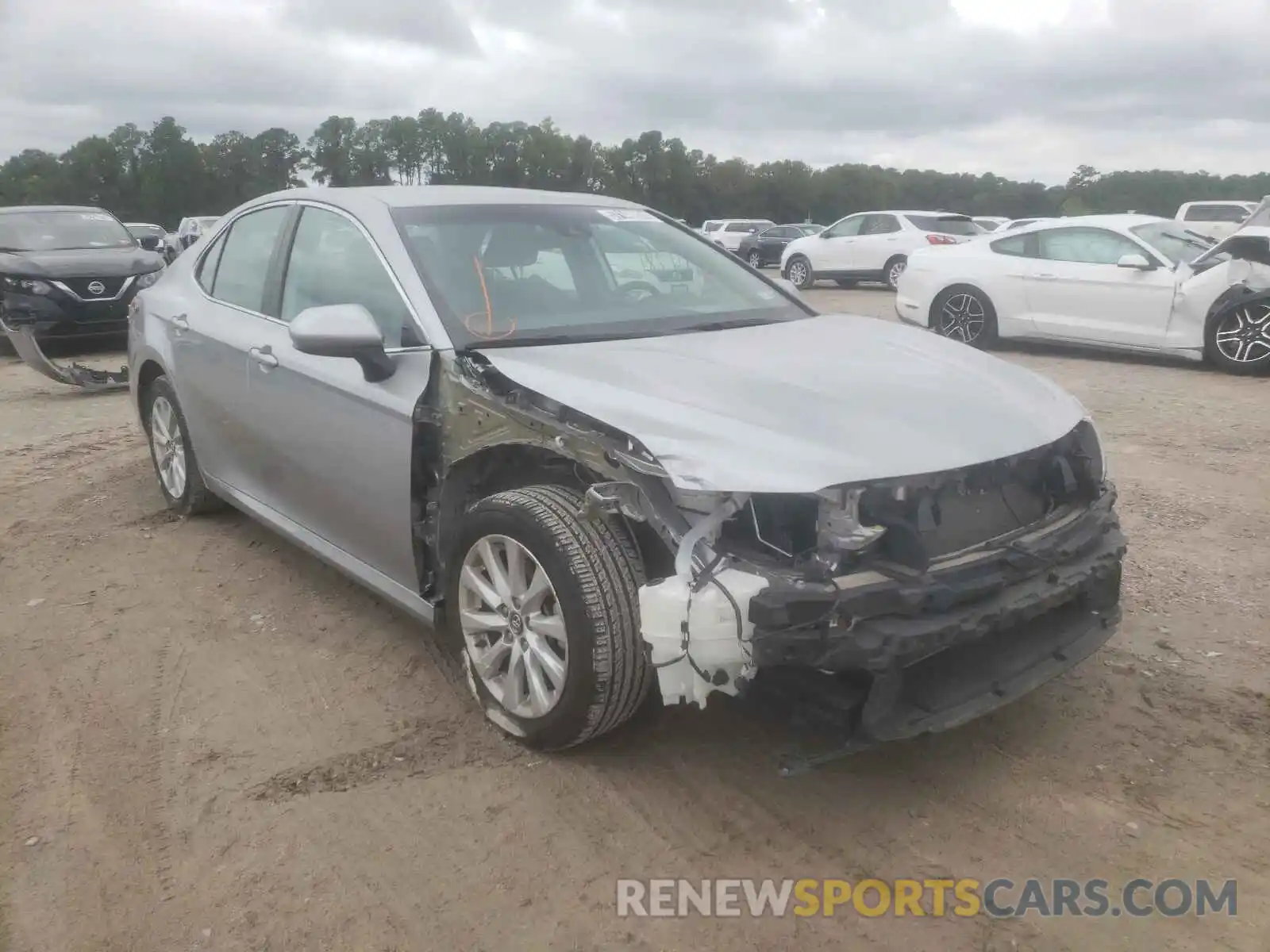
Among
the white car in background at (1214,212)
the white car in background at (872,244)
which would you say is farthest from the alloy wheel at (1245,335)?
the white car in background at (1214,212)

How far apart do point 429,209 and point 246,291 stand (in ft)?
3.53

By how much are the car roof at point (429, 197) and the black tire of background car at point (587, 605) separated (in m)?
1.48

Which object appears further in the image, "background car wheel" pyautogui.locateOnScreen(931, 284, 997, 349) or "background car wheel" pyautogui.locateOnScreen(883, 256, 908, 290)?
"background car wheel" pyautogui.locateOnScreen(883, 256, 908, 290)

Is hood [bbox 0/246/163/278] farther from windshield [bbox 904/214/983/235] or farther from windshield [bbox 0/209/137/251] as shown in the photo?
windshield [bbox 904/214/983/235]

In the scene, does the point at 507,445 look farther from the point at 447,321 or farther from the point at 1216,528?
the point at 1216,528

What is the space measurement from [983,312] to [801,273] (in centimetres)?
984

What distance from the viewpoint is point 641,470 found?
2.55m

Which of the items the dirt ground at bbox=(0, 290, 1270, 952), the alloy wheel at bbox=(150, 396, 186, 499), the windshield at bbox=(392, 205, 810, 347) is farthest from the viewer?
the alloy wheel at bbox=(150, 396, 186, 499)

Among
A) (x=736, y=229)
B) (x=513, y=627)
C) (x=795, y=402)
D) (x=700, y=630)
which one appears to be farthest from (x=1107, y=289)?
(x=736, y=229)

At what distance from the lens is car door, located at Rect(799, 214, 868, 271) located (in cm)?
1909

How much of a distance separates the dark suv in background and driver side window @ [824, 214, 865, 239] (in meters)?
12.3

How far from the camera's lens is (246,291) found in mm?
4242

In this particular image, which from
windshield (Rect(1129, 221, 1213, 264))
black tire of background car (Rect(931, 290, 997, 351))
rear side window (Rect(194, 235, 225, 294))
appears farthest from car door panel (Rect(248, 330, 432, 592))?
windshield (Rect(1129, 221, 1213, 264))

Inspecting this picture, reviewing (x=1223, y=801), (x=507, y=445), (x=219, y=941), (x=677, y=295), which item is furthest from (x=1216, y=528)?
(x=219, y=941)
